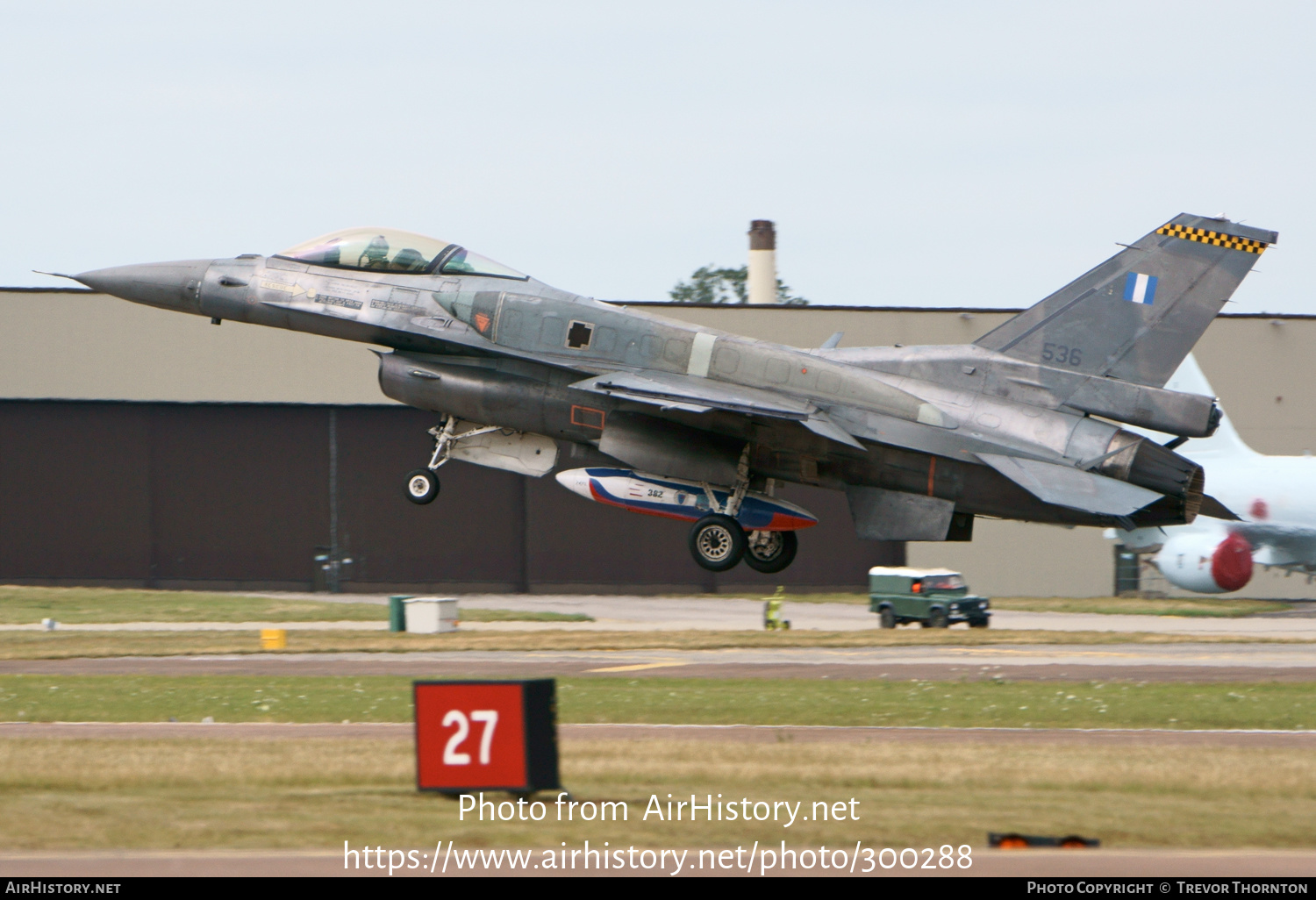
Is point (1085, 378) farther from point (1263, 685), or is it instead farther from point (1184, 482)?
point (1263, 685)

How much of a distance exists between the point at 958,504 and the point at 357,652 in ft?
51.7

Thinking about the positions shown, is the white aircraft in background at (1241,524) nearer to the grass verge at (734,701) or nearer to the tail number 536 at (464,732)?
the grass verge at (734,701)

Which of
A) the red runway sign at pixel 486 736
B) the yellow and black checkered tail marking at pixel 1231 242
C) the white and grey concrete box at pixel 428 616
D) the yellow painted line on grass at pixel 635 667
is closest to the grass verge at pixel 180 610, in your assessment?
the white and grey concrete box at pixel 428 616

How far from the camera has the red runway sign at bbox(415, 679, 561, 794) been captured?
12211 millimetres

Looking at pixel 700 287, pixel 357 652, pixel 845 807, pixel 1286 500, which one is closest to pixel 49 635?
pixel 357 652

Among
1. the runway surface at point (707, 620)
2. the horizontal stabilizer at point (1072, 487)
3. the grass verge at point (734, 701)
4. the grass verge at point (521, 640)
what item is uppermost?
the horizontal stabilizer at point (1072, 487)

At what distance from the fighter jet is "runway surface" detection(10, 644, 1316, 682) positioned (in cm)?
580

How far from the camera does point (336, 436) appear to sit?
54.9m

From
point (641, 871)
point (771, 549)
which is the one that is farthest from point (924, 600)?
point (641, 871)

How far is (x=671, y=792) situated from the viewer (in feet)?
44.1

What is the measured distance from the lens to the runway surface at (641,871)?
926cm

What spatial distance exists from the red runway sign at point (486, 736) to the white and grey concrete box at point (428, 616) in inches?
1020

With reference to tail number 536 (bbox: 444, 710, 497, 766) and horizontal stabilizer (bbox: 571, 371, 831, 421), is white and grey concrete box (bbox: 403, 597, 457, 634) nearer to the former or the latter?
horizontal stabilizer (bbox: 571, 371, 831, 421)

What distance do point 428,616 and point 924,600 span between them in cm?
1354
